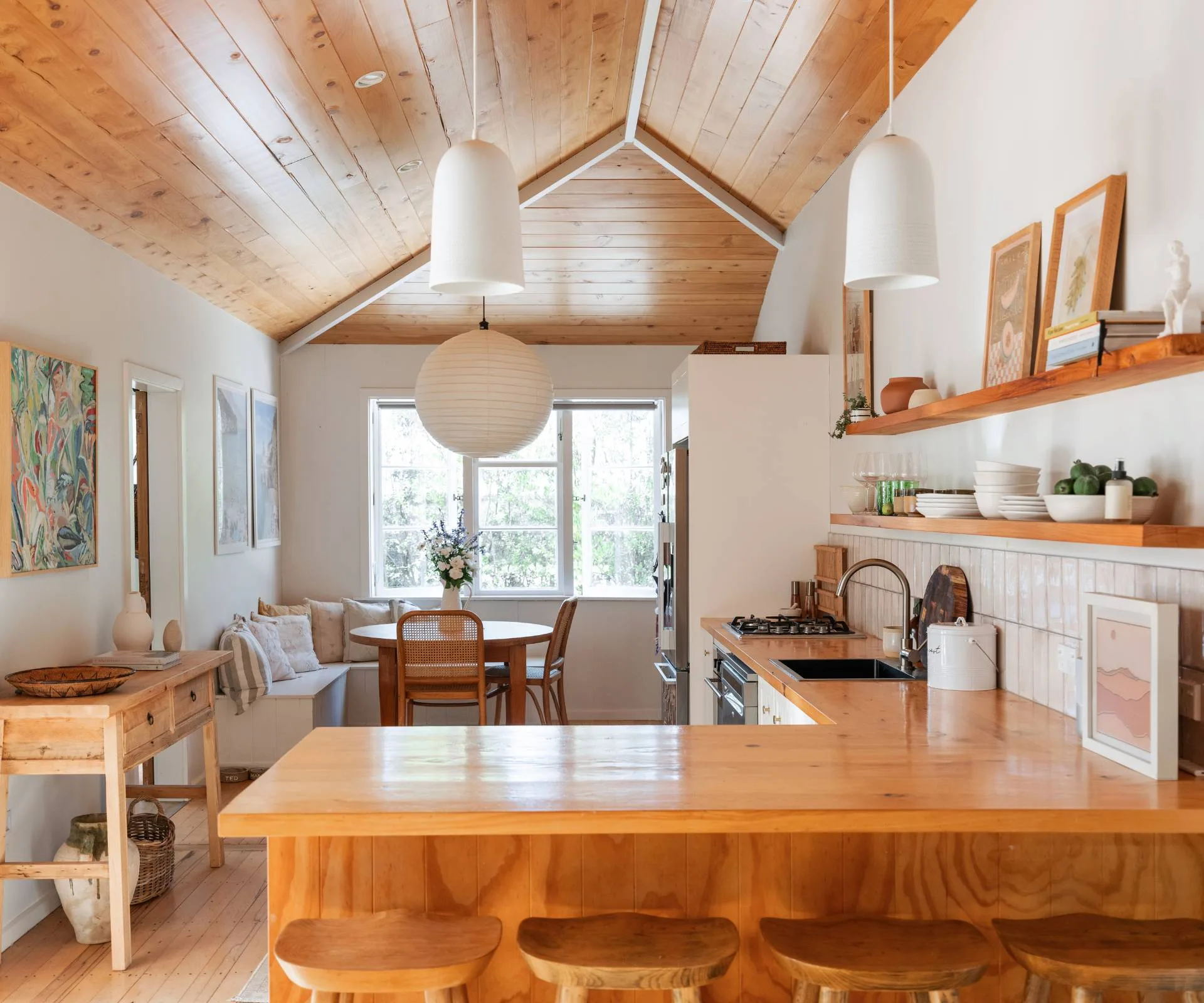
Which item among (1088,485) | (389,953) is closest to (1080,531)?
(1088,485)

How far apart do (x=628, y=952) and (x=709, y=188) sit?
4.42 meters

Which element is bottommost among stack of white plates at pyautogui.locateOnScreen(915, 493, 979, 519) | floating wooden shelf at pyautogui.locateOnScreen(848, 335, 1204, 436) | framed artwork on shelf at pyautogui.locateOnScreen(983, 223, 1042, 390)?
stack of white plates at pyautogui.locateOnScreen(915, 493, 979, 519)

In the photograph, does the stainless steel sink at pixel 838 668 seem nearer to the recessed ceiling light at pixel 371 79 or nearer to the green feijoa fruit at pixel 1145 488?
the green feijoa fruit at pixel 1145 488

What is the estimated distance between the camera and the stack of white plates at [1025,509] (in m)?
2.45

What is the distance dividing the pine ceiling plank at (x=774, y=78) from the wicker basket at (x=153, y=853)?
373 cm

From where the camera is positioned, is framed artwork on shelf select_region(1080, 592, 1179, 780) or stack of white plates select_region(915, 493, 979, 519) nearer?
framed artwork on shelf select_region(1080, 592, 1179, 780)

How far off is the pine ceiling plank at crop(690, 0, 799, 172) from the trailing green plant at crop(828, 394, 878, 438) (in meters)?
1.35

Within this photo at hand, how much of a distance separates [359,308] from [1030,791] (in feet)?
17.5

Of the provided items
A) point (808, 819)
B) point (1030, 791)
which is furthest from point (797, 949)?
point (1030, 791)

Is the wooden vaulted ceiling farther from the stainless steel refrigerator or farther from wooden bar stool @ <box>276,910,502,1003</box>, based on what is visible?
wooden bar stool @ <box>276,910,502,1003</box>

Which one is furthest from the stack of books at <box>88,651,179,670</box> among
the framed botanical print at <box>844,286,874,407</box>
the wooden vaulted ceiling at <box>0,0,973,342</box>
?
the framed botanical print at <box>844,286,874,407</box>

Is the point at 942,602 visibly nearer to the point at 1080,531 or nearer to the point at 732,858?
the point at 1080,531

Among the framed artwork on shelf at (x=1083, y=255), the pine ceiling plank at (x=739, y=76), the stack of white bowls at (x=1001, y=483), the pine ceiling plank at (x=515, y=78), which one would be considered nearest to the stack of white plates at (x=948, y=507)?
the stack of white bowls at (x=1001, y=483)

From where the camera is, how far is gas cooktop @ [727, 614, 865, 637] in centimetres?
416
